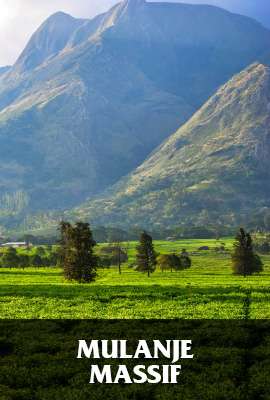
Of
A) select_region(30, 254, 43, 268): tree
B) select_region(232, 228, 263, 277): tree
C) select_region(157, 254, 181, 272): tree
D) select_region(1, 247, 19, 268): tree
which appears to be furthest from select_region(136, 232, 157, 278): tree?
select_region(30, 254, 43, 268): tree

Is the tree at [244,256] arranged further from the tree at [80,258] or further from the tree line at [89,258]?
the tree at [80,258]

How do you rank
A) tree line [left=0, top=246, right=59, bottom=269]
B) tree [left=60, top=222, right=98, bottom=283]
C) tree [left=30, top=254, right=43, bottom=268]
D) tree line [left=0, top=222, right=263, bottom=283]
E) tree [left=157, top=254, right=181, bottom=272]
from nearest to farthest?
tree [left=60, top=222, right=98, bottom=283] < tree line [left=0, top=222, right=263, bottom=283] < tree [left=157, top=254, right=181, bottom=272] < tree line [left=0, top=246, right=59, bottom=269] < tree [left=30, top=254, right=43, bottom=268]

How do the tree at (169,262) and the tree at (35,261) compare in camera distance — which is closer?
the tree at (169,262)

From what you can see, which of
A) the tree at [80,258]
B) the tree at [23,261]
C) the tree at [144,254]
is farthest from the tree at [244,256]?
the tree at [23,261]

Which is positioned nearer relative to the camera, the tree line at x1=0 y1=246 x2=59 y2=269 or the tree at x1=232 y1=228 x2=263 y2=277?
the tree at x1=232 y1=228 x2=263 y2=277

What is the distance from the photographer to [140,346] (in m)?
24.8

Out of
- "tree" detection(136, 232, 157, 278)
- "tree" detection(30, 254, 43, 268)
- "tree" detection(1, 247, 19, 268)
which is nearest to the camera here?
"tree" detection(136, 232, 157, 278)

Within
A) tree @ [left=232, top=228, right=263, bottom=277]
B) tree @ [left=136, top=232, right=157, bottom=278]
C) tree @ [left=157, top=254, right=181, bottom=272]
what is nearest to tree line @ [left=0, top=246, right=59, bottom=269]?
tree @ [left=157, top=254, right=181, bottom=272]

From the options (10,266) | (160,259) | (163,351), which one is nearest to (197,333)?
(163,351)

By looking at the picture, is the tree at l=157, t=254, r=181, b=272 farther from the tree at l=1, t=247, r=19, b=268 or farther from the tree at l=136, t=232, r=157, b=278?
the tree at l=1, t=247, r=19, b=268

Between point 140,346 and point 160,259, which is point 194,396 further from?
point 160,259

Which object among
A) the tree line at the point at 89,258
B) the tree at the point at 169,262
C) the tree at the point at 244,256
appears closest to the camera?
the tree line at the point at 89,258

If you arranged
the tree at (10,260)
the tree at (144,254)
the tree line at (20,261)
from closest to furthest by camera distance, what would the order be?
the tree at (144,254)
the tree at (10,260)
the tree line at (20,261)

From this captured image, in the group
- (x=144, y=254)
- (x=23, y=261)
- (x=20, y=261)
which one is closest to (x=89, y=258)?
(x=144, y=254)
